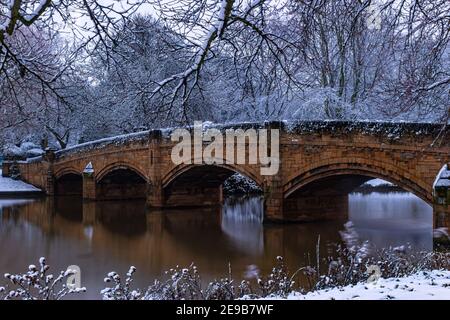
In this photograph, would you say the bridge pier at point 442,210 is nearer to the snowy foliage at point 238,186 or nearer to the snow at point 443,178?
the snow at point 443,178

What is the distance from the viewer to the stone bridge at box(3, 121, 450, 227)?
1036cm

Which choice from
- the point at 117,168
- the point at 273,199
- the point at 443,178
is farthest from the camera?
the point at 117,168

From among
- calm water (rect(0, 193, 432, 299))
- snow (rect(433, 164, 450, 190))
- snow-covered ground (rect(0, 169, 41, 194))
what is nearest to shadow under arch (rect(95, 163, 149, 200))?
calm water (rect(0, 193, 432, 299))

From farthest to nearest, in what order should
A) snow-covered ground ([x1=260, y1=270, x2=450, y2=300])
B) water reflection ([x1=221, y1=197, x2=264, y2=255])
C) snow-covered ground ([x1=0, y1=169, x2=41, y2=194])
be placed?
snow-covered ground ([x1=0, y1=169, x2=41, y2=194]), water reflection ([x1=221, y1=197, x2=264, y2=255]), snow-covered ground ([x1=260, y1=270, x2=450, y2=300])

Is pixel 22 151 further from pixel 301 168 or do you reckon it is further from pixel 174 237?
pixel 301 168

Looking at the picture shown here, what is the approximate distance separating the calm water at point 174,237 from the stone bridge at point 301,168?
32.4 inches

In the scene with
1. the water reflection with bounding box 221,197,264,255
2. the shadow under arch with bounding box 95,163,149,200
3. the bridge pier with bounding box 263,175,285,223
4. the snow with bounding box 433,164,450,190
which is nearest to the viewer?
the snow with bounding box 433,164,450,190

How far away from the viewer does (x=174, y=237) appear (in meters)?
13.1

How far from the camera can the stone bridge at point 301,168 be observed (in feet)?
34.0

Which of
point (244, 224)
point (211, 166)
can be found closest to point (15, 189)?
point (211, 166)

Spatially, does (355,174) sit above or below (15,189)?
above

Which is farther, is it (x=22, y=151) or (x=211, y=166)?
(x=22, y=151)

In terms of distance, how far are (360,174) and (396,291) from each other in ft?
26.3

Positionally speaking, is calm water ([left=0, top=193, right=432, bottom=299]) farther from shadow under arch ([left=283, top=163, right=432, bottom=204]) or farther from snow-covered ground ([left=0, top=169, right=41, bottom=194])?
snow-covered ground ([left=0, top=169, right=41, bottom=194])
